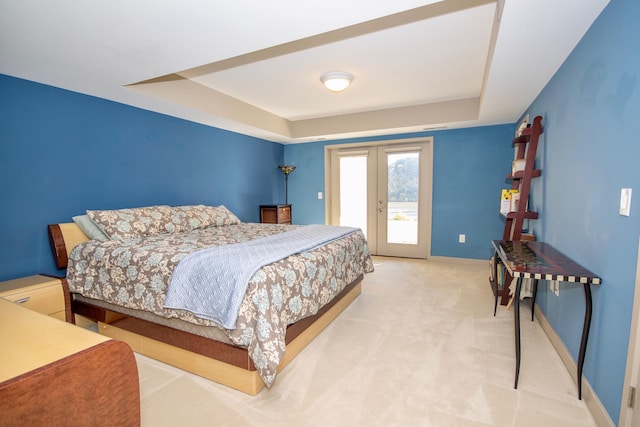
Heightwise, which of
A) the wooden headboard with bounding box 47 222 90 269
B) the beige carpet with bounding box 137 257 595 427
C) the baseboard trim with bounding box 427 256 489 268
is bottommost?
the beige carpet with bounding box 137 257 595 427

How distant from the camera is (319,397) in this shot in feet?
5.65

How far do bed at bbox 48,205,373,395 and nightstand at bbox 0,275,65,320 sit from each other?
85mm

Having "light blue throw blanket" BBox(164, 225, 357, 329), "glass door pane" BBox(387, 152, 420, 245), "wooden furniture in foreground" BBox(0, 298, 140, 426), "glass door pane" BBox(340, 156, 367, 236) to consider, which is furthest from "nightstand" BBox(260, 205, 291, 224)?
"wooden furniture in foreground" BBox(0, 298, 140, 426)

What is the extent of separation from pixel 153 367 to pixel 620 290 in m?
2.67

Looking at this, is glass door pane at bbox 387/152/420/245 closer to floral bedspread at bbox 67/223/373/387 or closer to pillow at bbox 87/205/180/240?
floral bedspread at bbox 67/223/373/387

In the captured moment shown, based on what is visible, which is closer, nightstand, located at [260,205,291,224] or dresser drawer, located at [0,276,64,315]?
dresser drawer, located at [0,276,64,315]

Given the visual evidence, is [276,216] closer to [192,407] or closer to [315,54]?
[315,54]

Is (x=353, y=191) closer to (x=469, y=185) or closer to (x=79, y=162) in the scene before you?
(x=469, y=185)

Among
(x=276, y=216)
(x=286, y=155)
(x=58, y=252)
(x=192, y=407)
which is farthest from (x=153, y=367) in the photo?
(x=286, y=155)

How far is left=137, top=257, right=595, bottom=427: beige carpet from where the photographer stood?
1.57 metres

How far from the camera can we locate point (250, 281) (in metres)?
1.68

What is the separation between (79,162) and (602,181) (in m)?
3.94

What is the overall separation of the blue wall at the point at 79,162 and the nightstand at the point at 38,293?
273 mm

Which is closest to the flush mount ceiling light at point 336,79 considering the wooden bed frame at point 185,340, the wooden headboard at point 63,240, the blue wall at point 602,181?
the blue wall at point 602,181
